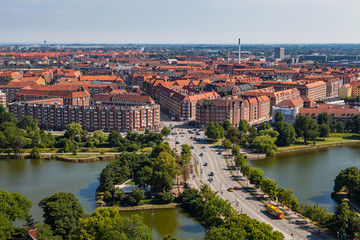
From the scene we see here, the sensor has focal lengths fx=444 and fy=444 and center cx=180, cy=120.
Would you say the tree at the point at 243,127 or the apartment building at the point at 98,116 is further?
the apartment building at the point at 98,116

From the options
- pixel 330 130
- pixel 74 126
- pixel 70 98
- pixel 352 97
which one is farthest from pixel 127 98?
pixel 352 97

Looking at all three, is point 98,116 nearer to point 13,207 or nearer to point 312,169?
point 312,169

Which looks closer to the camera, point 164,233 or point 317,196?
point 164,233

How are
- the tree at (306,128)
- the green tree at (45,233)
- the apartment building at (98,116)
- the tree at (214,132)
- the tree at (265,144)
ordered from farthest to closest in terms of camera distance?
the apartment building at (98,116) → the tree at (306,128) → the tree at (214,132) → the tree at (265,144) → the green tree at (45,233)

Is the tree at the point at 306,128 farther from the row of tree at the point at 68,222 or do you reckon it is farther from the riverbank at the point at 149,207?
the row of tree at the point at 68,222

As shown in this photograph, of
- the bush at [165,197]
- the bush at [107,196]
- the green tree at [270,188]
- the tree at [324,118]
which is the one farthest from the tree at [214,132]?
the bush at [107,196]

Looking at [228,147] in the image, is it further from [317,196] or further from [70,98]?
[70,98]

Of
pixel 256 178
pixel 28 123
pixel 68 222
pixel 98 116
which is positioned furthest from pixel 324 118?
pixel 68 222

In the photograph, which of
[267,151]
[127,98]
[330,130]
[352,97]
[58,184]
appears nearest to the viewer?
[58,184]
